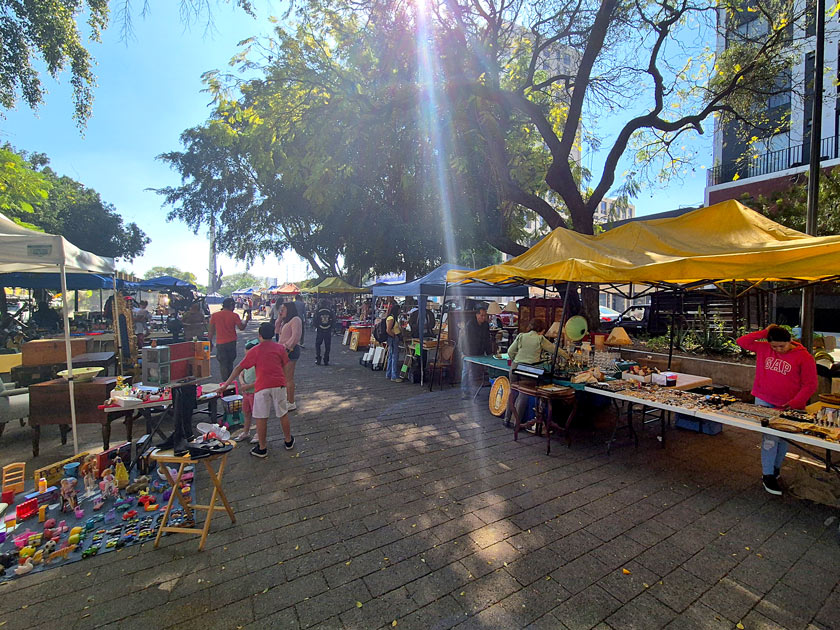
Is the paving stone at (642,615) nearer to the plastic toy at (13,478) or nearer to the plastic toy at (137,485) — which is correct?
the plastic toy at (137,485)

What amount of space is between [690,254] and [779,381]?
1.68 meters

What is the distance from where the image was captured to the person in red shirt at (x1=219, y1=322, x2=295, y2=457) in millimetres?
4547

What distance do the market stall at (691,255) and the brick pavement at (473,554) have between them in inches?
87.4

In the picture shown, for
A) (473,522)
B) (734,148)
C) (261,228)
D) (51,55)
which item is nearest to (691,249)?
(473,522)

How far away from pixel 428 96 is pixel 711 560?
9297mm

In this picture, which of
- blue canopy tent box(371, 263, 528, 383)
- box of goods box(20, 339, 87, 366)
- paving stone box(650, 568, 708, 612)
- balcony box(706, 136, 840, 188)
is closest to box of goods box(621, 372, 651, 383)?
paving stone box(650, 568, 708, 612)

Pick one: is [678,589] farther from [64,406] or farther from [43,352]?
[43,352]

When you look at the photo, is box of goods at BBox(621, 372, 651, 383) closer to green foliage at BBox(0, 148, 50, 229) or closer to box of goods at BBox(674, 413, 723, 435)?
box of goods at BBox(674, 413, 723, 435)

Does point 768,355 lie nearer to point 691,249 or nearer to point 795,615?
point 691,249

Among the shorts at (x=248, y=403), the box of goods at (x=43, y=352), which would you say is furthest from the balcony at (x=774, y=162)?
the box of goods at (x=43, y=352)

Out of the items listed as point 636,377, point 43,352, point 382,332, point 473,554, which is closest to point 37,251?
point 43,352

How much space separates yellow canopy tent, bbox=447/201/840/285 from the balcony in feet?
39.7

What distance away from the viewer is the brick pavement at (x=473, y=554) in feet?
7.84

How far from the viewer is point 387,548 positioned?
3.01m
